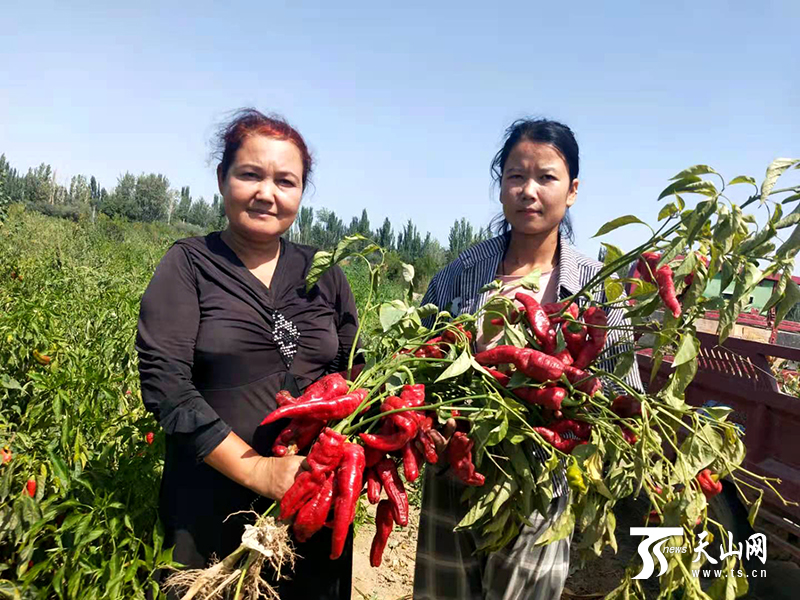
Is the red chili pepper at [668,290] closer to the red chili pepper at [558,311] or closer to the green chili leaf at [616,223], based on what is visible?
the green chili leaf at [616,223]

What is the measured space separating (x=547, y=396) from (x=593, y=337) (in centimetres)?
23

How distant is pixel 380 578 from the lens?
125 inches

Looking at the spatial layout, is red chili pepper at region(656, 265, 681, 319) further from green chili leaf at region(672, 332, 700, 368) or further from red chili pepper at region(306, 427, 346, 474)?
red chili pepper at region(306, 427, 346, 474)

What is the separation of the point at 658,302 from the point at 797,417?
1856mm

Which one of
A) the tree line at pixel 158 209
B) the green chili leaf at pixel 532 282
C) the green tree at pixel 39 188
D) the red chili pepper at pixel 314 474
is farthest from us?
the green tree at pixel 39 188

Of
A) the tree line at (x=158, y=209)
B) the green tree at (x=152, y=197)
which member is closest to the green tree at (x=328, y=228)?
the tree line at (x=158, y=209)

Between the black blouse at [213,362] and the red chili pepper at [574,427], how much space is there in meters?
0.72

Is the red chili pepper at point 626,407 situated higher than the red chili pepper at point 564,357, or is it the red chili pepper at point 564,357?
the red chili pepper at point 564,357

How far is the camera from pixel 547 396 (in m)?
1.50

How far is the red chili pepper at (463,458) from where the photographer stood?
151 centimetres

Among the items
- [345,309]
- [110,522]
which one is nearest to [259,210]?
[345,309]

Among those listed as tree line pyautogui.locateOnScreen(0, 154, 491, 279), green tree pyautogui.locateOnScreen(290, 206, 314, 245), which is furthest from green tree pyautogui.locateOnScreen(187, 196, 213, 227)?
green tree pyautogui.locateOnScreen(290, 206, 314, 245)

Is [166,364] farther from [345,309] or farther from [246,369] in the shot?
[345,309]

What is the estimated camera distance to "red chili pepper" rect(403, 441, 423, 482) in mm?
1507
